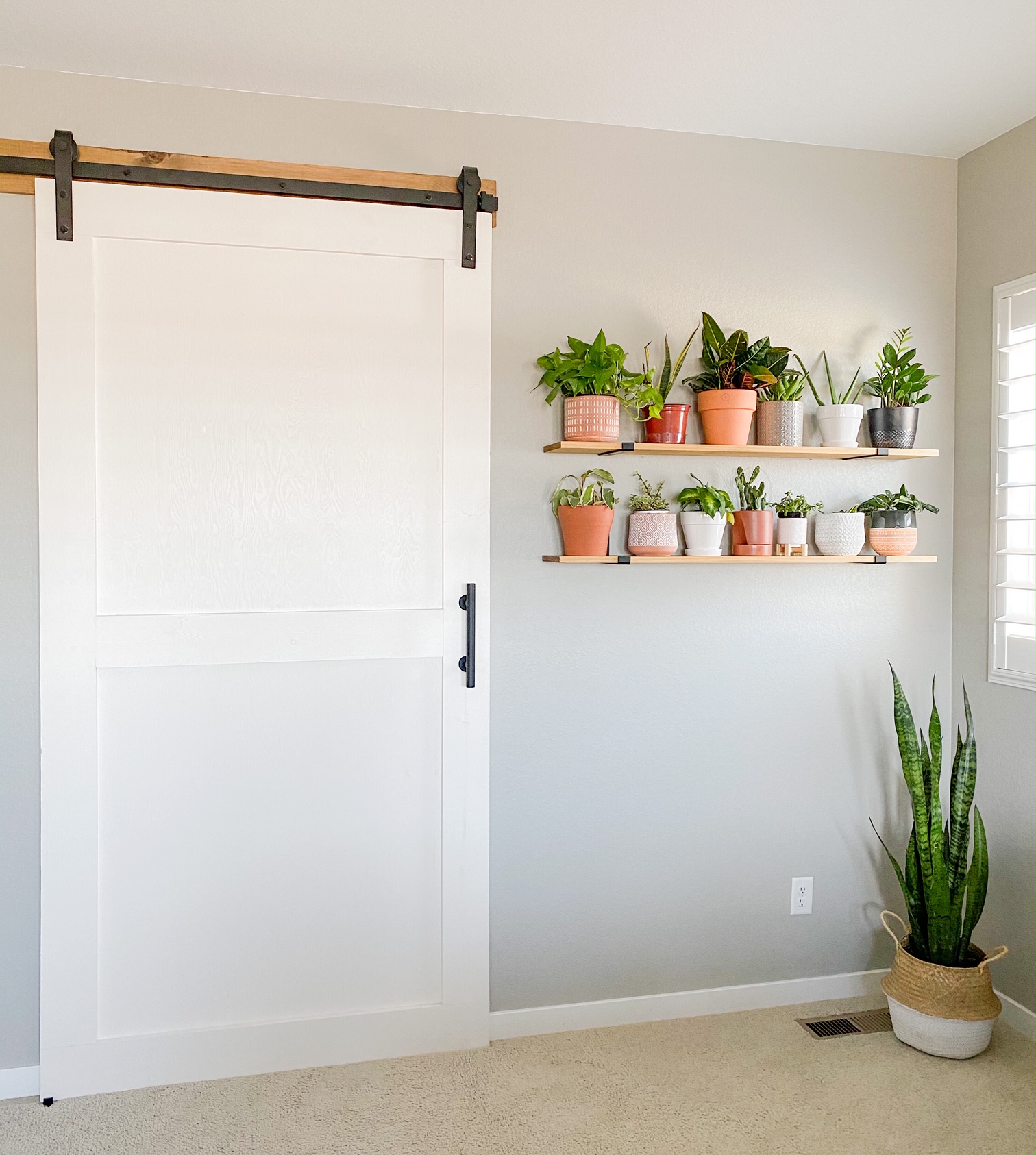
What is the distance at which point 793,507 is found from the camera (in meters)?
2.61

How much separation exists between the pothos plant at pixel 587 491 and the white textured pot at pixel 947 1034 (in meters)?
1.50

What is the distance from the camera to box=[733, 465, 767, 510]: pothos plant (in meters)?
2.61

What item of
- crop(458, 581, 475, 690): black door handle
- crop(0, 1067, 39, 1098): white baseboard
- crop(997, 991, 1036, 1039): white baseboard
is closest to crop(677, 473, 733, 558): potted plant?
crop(458, 581, 475, 690): black door handle

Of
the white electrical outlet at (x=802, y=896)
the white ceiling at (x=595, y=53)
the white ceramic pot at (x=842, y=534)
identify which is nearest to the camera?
the white ceiling at (x=595, y=53)

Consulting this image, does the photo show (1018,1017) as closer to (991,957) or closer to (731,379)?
(991,957)

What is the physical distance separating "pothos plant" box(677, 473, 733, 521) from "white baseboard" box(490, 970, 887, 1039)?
1319mm

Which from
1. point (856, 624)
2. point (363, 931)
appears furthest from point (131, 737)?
point (856, 624)

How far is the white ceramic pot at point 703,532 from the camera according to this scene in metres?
2.53

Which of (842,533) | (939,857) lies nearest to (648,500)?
(842,533)

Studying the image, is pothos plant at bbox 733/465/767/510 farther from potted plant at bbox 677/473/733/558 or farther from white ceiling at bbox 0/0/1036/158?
white ceiling at bbox 0/0/1036/158

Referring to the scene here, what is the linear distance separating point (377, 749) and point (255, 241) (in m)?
1.27

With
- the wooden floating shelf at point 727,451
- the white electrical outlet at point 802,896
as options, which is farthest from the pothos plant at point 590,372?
the white electrical outlet at point 802,896

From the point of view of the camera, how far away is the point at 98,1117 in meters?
2.21

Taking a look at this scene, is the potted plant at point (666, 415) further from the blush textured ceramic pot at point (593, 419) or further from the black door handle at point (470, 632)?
the black door handle at point (470, 632)
